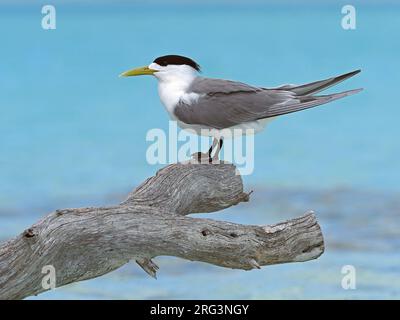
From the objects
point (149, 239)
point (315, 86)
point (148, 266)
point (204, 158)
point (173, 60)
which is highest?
point (173, 60)

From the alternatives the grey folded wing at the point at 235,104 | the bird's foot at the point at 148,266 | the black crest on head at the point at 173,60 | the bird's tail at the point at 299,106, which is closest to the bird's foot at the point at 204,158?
the grey folded wing at the point at 235,104

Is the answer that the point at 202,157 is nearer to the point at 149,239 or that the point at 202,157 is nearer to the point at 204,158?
the point at 204,158

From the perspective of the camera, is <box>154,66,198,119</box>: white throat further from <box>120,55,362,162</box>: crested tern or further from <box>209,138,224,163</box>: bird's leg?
<box>209,138,224,163</box>: bird's leg

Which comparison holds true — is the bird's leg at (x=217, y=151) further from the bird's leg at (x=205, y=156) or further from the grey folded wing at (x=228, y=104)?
the grey folded wing at (x=228, y=104)

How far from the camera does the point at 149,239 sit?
743cm

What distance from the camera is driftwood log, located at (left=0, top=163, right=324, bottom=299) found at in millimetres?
7070

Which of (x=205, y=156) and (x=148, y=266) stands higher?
(x=205, y=156)

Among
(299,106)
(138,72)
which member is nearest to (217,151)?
(299,106)

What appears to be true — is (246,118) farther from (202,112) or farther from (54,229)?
(54,229)

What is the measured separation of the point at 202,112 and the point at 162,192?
892 millimetres

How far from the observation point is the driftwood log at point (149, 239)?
707 cm

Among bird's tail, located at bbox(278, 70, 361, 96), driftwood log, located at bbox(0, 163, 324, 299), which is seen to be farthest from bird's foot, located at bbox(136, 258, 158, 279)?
bird's tail, located at bbox(278, 70, 361, 96)

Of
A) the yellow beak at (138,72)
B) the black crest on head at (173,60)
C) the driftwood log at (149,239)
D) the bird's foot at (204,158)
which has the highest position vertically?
the black crest on head at (173,60)

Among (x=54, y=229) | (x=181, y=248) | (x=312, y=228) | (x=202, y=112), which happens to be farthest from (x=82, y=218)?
→ (x=312, y=228)
